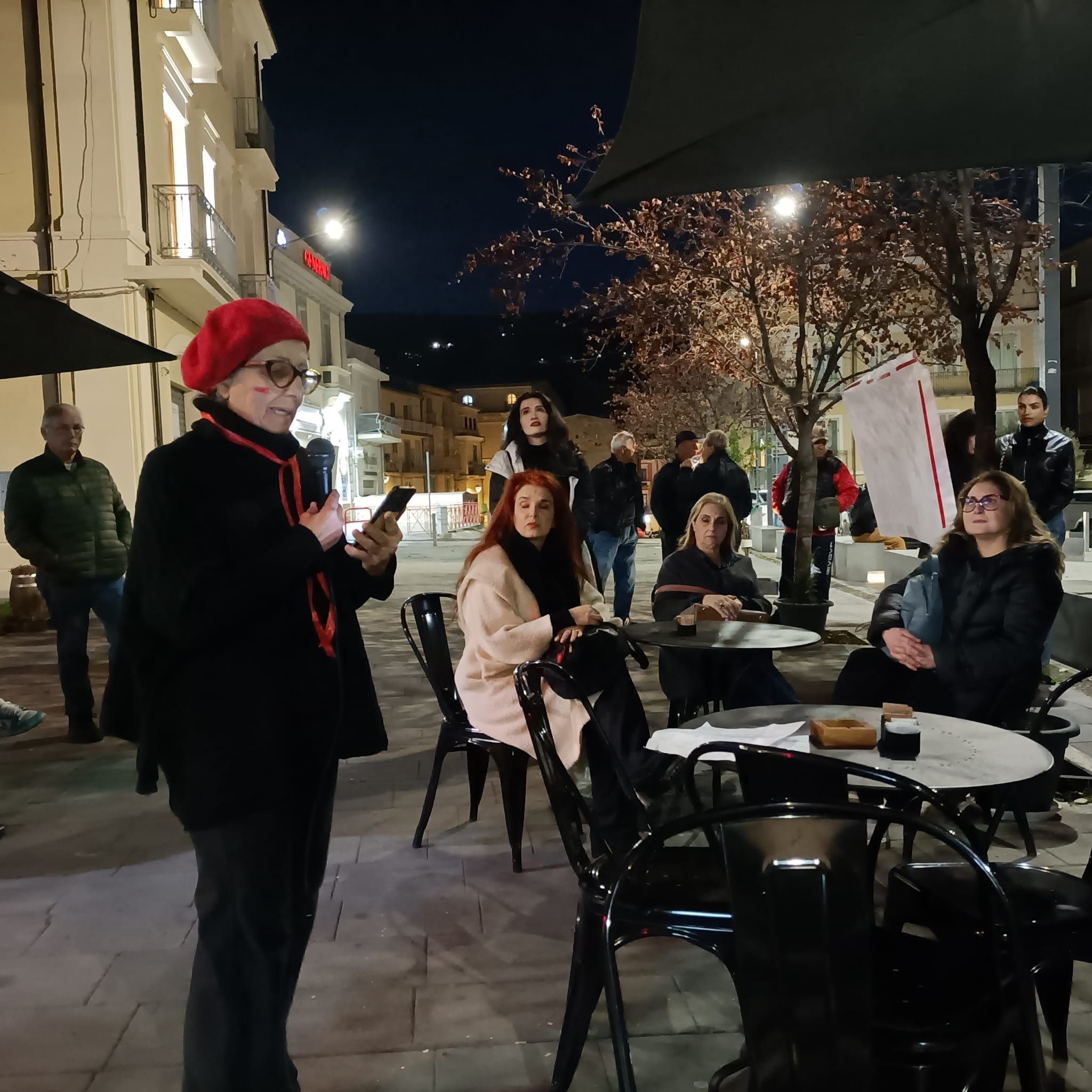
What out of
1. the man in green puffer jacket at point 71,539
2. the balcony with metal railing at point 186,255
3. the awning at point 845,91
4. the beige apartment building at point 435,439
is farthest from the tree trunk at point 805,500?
the beige apartment building at point 435,439

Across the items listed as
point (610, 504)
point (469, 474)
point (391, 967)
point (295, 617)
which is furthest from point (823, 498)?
point (469, 474)

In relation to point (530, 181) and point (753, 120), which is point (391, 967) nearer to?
point (753, 120)

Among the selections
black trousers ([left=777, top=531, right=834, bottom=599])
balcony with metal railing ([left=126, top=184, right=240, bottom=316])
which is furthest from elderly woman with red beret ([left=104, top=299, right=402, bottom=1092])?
balcony with metal railing ([left=126, top=184, right=240, bottom=316])

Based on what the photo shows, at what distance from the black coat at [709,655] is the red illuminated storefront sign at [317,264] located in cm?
3038

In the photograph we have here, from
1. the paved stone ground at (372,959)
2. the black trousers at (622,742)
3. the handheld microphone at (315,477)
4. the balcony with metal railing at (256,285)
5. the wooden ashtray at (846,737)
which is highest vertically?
the balcony with metal railing at (256,285)

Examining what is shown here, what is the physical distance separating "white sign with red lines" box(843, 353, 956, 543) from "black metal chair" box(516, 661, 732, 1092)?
2.72 meters

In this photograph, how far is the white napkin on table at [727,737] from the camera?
2.70 meters

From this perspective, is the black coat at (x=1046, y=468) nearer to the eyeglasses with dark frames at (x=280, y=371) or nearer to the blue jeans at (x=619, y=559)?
the blue jeans at (x=619, y=559)

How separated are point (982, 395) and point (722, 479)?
3083mm

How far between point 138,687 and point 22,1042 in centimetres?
138

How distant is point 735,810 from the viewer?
62.6 inches

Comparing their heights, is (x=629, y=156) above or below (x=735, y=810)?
above

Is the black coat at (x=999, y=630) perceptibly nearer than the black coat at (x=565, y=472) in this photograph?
Yes

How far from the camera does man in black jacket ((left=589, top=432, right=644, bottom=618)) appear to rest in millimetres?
8945
